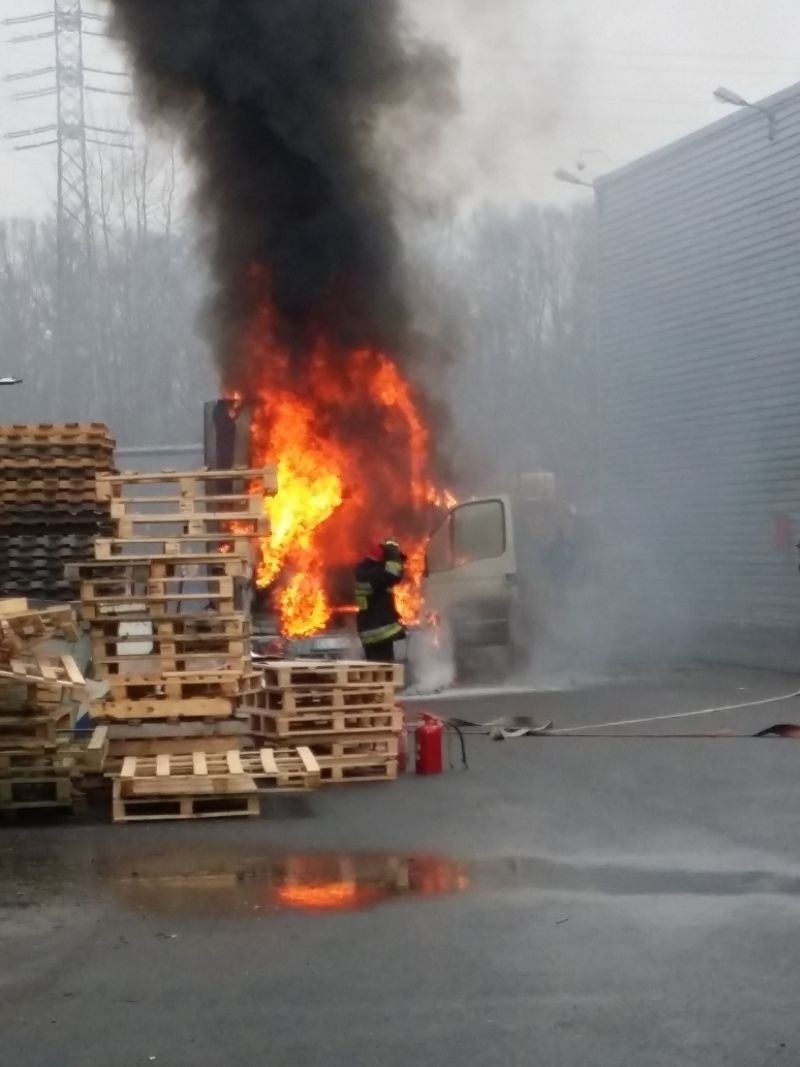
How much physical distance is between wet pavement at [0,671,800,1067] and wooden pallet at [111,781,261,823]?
0.44 ft

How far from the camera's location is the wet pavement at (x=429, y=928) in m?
4.85

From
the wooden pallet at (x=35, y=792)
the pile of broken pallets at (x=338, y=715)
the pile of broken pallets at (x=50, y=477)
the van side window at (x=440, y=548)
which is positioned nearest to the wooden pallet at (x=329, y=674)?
the pile of broken pallets at (x=338, y=715)

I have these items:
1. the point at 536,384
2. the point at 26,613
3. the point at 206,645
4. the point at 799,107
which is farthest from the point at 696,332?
the point at 536,384

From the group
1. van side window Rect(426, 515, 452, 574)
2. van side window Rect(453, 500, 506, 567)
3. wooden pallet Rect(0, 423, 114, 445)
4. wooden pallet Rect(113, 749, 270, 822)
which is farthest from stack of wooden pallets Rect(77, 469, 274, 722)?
van side window Rect(426, 515, 452, 574)

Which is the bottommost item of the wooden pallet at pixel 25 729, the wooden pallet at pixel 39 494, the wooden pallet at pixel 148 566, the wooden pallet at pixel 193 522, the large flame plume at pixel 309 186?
the wooden pallet at pixel 25 729

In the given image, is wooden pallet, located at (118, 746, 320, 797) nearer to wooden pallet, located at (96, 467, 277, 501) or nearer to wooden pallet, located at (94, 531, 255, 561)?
wooden pallet, located at (94, 531, 255, 561)

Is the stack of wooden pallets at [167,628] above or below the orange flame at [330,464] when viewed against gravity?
below

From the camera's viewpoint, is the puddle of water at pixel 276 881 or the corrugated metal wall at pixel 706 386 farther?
the corrugated metal wall at pixel 706 386

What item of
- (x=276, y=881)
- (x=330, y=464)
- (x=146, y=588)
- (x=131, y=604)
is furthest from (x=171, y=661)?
(x=330, y=464)

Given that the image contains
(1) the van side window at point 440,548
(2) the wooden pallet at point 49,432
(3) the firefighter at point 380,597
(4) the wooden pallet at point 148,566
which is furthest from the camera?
(1) the van side window at point 440,548

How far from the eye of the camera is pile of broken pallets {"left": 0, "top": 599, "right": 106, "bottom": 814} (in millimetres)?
8875

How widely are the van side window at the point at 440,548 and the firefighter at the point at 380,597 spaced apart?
2760 millimetres

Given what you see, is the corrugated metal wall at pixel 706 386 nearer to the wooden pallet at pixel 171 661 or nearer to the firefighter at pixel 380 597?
the firefighter at pixel 380 597

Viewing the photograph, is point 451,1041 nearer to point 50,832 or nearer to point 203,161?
point 50,832
